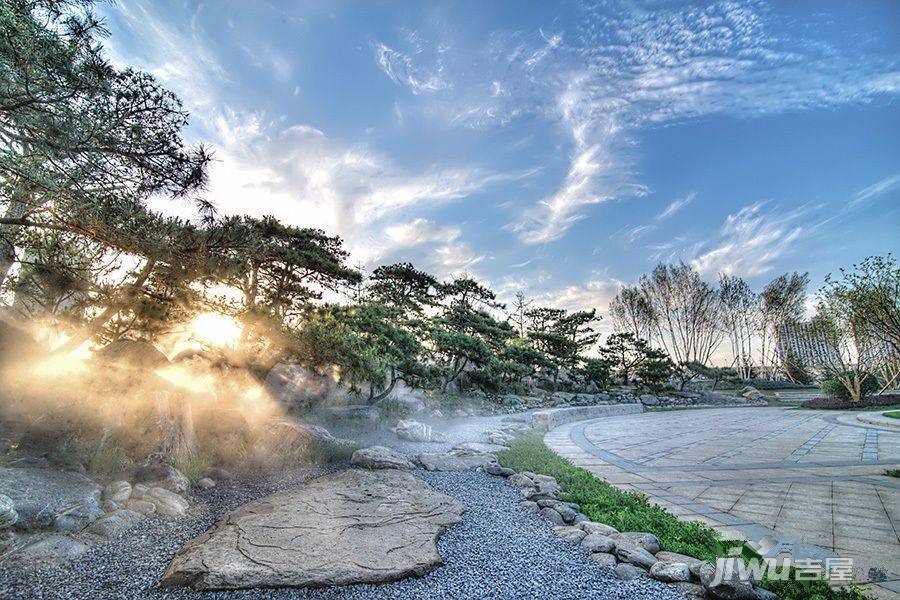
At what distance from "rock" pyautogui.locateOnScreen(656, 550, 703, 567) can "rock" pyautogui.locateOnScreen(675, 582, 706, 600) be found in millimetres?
222

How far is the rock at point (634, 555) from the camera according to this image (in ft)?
9.41

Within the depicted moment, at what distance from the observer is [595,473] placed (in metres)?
5.90

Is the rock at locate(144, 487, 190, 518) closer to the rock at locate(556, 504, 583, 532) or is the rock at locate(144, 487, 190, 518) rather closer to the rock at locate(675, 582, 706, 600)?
the rock at locate(556, 504, 583, 532)

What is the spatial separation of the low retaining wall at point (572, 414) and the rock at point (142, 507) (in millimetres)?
10340

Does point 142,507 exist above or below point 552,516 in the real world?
above

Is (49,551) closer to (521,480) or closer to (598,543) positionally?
(598,543)

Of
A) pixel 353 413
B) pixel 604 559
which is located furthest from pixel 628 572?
pixel 353 413

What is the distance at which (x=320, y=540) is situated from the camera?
10.2 feet

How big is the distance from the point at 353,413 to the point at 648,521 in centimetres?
779

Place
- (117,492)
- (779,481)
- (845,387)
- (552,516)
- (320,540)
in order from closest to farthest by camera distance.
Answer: (320,540) < (117,492) < (552,516) < (779,481) < (845,387)

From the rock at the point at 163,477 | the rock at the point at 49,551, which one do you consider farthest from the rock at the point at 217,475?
the rock at the point at 49,551

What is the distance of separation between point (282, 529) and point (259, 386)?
19.3ft

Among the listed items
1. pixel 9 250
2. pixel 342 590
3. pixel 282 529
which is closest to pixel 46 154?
pixel 9 250

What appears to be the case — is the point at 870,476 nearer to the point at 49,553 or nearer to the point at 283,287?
the point at 49,553
